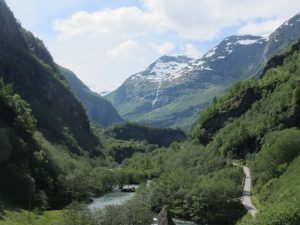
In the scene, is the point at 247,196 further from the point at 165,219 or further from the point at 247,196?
the point at 165,219

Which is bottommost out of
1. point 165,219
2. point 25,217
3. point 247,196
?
point 247,196

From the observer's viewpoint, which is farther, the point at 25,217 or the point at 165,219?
the point at 25,217

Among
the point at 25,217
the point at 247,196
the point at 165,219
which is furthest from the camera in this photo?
the point at 247,196

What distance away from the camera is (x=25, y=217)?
13025 centimetres

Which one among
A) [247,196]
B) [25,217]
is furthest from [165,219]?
[247,196]

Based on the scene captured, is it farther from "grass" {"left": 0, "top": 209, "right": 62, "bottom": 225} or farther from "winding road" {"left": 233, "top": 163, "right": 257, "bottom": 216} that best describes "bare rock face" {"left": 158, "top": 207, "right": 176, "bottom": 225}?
"winding road" {"left": 233, "top": 163, "right": 257, "bottom": 216}

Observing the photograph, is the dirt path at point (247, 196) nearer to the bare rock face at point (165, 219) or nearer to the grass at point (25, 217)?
the bare rock face at point (165, 219)

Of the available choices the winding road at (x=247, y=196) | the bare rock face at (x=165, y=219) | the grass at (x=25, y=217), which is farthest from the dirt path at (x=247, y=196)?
the grass at (x=25, y=217)

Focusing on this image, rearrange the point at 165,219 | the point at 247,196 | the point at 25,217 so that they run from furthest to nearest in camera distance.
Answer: the point at 247,196, the point at 25,217, the point at 165,219

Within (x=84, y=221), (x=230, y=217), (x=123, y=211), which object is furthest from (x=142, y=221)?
(x=230, y=217)

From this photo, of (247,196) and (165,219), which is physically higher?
(165,219)

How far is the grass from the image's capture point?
120250mm

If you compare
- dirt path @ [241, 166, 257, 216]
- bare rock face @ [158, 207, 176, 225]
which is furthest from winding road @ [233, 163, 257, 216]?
bare rock face @ [158, 207, 176, 225]

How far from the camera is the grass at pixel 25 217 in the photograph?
12025cm
